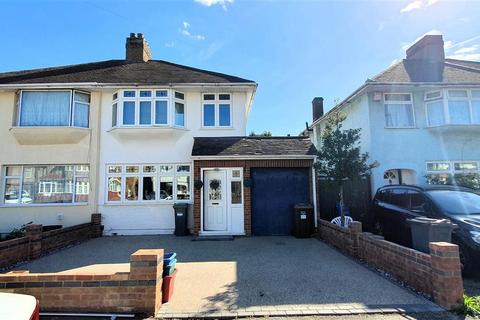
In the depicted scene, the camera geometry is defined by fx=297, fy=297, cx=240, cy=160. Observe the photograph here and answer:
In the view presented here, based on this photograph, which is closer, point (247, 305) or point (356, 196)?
point (247, 305)

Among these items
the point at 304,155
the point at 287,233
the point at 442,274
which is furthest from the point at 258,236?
the point at 442,274

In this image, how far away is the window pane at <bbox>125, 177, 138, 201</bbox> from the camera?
465 inches

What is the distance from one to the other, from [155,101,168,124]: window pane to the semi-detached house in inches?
1.8

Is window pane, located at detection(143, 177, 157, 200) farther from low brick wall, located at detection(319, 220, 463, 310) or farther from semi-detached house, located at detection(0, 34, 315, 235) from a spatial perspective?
low brick wall, located at detection(319, 220, 463, 310)

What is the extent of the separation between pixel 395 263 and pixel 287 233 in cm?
537

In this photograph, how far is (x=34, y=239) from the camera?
8023mm

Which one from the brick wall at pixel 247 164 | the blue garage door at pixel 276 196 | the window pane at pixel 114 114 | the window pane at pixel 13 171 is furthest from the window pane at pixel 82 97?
the blue garage door at pixel 276 196

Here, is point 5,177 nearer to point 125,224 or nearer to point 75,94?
point 75,94

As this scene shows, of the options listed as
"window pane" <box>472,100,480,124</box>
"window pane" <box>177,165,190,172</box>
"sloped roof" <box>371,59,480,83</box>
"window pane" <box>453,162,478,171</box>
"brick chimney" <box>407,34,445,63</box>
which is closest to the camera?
"window pane" <box>177,165,190,172</box>

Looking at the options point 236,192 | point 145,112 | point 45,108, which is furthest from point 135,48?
point 236,192

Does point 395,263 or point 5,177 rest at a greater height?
point 5,177

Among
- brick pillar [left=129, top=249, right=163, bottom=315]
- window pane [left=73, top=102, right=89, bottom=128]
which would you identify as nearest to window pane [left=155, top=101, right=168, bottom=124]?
window pane [left=73, top=102, right=89, bottom=128]

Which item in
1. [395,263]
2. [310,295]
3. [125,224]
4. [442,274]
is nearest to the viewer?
[442,274]

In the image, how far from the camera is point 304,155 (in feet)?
35.7
